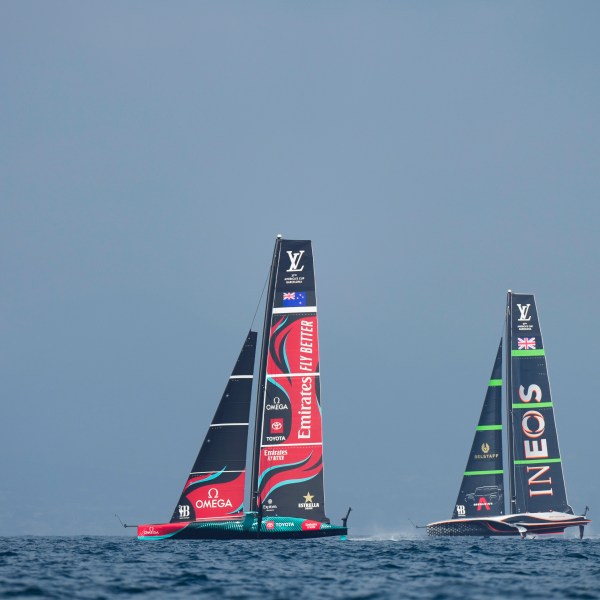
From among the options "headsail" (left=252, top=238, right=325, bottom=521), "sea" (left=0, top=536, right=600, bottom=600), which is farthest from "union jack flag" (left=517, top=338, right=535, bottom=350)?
"sea" (left=0, top=536, right=600, bottom=600)

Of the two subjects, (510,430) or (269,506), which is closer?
(269,506)

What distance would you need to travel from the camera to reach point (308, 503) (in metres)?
60.8

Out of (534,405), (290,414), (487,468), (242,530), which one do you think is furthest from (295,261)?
(534,405)

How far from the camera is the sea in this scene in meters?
33.3

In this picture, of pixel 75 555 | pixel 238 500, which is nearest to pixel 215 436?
pixel 238 500

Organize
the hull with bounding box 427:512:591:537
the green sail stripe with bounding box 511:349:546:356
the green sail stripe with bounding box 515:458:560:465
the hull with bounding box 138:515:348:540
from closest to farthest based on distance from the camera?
the hull with bounding box 138:515:348:540
the hull with bounding box 427:512:591:537
the green sail stripe with bounding box 511:349:546:356
the green sail stripe with bounding box 515:458:560:465

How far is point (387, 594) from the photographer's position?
108 feet

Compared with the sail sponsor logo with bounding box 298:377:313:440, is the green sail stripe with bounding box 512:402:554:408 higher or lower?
higher

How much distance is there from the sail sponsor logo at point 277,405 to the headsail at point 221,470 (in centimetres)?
100

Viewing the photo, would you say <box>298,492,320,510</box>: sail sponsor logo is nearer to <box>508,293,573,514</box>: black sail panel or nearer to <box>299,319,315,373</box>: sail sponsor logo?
<box>299,319,315,373</box>: sail sponsor logo

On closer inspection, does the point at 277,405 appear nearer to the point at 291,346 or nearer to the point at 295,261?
the point at 291,346

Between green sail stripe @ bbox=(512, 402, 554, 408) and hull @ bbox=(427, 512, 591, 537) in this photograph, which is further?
green sail stripe @ bbox=(512, 402, 554, 408)

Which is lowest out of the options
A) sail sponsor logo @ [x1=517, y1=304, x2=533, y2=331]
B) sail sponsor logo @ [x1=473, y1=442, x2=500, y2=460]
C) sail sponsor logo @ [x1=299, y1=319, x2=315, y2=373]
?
sail sponsor logo @ [x1=473, y1=442, x2=500, y2=460]

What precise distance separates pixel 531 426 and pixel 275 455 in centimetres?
2490
